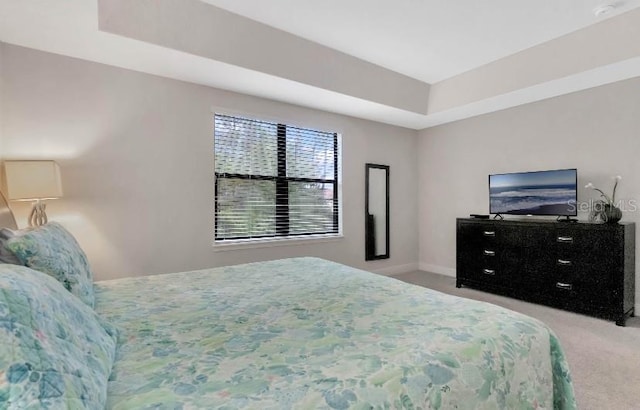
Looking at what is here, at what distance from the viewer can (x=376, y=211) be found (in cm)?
474

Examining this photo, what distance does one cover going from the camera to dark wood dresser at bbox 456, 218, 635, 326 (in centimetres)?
290

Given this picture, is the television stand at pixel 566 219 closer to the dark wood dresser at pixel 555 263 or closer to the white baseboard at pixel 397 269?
the dark wood dresser at pixel 555 263

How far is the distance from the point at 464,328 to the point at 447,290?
10.2 ft

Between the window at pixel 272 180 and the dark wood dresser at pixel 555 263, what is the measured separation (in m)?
1.86

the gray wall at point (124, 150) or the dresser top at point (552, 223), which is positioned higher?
the gray wall at point (124, 150)

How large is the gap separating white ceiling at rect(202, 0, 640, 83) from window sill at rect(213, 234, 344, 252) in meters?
2.16

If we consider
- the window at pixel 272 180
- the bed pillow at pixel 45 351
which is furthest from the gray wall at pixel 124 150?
the bed pillow at pixel 45 351

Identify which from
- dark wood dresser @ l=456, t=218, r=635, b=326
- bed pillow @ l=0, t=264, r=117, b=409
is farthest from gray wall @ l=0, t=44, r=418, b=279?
dark wood dresser @ l=456, t=218, r=635, b=326

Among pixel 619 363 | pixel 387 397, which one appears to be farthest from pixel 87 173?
pixel 619 363

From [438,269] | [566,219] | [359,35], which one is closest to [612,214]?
[566,219]

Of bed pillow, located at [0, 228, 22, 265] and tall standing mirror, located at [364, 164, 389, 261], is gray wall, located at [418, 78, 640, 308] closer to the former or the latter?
tall standing mirror, located at [364, 164, 389, 261]

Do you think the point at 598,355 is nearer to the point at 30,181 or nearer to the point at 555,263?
the point at 555,263

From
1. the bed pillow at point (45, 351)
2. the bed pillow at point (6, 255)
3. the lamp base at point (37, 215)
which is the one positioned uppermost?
the lamp base at point (37, 215)

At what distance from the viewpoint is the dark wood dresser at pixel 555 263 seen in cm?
290
